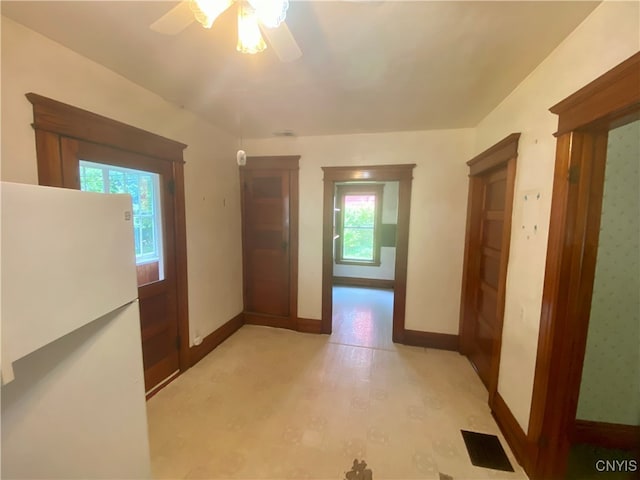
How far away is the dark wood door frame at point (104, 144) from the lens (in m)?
1.48

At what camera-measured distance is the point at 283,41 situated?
1.09 metres

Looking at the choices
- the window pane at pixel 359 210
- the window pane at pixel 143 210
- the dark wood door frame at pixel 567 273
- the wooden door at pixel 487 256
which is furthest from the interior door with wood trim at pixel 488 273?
the window pane at pixel 359 210

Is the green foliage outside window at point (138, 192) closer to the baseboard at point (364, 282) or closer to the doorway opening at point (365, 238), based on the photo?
the doorway opening at point (365, 238)

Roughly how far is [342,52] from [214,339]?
118 inches

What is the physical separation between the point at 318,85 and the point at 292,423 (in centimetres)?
251

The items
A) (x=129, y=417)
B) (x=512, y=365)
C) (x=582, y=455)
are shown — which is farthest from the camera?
(x=512, y=365)

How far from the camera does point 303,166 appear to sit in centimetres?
329

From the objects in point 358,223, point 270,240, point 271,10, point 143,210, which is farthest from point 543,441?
point 358,223

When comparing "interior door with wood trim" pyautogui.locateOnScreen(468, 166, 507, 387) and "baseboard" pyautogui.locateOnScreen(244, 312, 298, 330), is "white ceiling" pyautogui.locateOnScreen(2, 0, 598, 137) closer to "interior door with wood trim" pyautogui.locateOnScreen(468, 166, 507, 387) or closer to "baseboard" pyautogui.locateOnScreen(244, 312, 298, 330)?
"interior door with wood trim" pyautogui.locateOnScreen(468, 166, 507, 387)

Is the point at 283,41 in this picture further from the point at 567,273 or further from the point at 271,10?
the point at 567,273

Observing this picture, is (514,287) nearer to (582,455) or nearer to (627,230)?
(627,230)

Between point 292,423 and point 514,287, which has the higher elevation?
point 514,287

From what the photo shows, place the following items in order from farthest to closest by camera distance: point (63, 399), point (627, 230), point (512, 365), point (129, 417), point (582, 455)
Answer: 1. point (512, 365)
2. point (582, 455)
3. point (627, 230)
4. point (129, 417)
5. point (63, 399)

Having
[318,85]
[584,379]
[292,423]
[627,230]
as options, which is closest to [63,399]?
[292,423]
